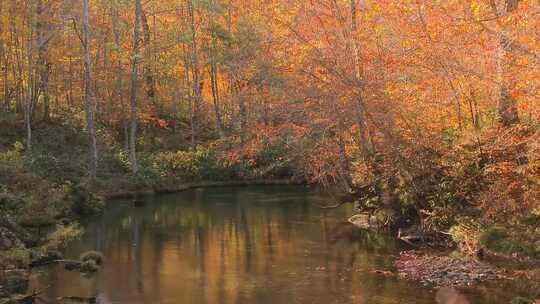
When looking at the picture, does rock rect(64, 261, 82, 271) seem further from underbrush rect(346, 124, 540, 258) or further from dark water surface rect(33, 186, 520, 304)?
underbrush rect(346, 124, 540, 258)

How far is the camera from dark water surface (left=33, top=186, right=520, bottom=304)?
1434 cm

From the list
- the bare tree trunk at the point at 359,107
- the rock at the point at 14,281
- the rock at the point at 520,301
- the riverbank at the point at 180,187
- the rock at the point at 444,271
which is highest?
the bare tree trunk at the point at 359,107

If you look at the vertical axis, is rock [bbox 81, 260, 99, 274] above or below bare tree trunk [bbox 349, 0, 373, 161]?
below

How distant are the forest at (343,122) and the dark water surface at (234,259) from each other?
1.33m

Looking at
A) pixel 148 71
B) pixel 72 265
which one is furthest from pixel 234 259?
pixel 148 71

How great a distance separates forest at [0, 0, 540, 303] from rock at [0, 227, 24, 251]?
1.5 inches

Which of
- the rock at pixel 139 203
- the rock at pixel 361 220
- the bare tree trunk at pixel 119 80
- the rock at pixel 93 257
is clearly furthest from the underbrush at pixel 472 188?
the bare tree trunk at pixel 119 80

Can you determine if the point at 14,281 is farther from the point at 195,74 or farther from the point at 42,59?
the point at 195,74

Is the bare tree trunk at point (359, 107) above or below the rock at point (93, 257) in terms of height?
above

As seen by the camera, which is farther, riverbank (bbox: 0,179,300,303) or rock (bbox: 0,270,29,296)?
riverbank (bbox: 0,179,300,303)

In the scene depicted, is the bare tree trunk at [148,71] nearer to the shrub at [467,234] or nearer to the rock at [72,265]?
the rock at [72,265]

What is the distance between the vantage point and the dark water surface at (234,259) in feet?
47.0

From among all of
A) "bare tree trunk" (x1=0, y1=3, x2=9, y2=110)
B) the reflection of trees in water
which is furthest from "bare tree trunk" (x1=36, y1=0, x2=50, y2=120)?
the reflection of trees in water

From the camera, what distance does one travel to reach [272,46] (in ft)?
126
